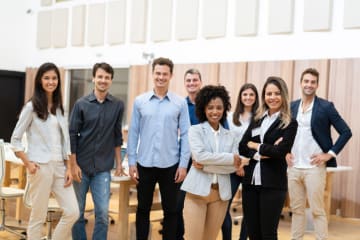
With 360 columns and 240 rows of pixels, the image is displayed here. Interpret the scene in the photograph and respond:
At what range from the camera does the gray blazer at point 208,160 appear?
3.40 metres

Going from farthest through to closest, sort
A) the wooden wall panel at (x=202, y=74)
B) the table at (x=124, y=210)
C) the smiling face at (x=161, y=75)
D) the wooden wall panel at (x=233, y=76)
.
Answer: the wooden wall panel at (x=202, y=74), the wooden wall panel at (x=233, y=76), the table at (x=124, y=210), the smiling face at (x=161, y=75)

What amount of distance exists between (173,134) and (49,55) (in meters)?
8.20

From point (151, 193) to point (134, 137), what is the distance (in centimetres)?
45

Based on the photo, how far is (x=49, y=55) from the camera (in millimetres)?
11469

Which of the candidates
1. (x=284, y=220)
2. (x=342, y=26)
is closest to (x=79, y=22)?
(x=342, y=26)

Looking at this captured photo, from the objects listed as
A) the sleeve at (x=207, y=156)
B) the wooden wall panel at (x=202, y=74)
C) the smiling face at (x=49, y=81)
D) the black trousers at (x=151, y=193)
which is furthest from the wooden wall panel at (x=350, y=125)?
the smiling face at (x=49, y=81)

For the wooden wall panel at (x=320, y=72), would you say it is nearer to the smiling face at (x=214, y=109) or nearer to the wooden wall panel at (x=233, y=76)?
the wooden wall panel at (x=233, y=76)

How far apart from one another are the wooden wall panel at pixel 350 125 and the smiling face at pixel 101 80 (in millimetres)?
4146

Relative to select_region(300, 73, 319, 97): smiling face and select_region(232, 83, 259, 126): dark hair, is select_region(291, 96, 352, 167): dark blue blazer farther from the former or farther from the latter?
select_region(232, 83, 259, 126): dark hair

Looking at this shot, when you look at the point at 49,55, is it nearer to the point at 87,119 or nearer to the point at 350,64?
the point at 350,64

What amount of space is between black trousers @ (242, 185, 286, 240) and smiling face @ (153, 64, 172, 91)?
1.04m

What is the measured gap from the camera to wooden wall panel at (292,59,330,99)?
7195 mm

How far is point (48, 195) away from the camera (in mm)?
3734

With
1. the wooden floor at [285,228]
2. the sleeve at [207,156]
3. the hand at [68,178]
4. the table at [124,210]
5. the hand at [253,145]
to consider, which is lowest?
the wooden floor at [285,228]
